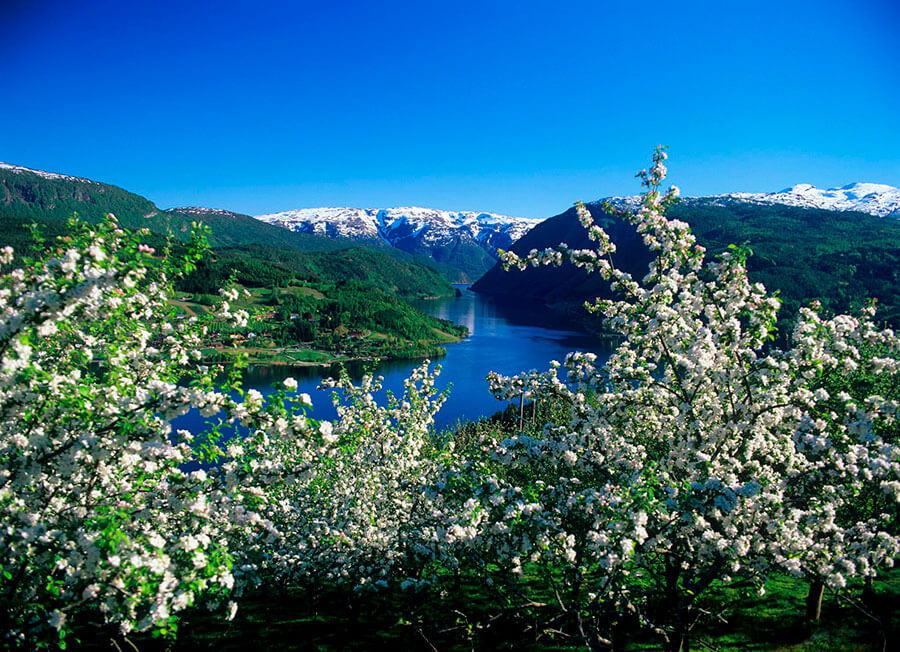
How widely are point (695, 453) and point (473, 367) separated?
4202 inches

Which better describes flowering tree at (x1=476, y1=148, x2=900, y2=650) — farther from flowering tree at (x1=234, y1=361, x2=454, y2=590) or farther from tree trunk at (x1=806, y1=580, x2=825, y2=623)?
tree trunk at (x1=806, y1=580, x2=825, y2=623)

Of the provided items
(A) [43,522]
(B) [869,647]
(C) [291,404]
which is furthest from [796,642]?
(A) [43,522]

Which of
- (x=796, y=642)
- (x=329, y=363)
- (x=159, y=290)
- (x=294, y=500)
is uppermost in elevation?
(x=159, y=290)

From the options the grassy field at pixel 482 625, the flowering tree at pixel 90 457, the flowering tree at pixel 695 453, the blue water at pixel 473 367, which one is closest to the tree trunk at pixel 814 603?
the grassy field at pixel 482 625

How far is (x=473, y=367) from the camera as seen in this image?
115188mm

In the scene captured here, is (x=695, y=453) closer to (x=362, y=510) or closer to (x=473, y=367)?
(x=362, y=510)

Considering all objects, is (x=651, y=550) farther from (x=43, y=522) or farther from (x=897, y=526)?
(x=43, y=522)

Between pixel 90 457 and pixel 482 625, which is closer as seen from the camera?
pixel 90 457

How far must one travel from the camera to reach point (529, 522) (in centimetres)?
824

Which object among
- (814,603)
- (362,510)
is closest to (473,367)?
(814,603)

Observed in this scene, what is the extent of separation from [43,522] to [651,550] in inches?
360

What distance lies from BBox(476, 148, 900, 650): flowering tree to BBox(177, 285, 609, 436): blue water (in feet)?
183

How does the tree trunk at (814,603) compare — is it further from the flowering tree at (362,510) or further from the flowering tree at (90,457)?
the flowering tree at (90,457)

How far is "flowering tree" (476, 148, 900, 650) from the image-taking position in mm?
7680
